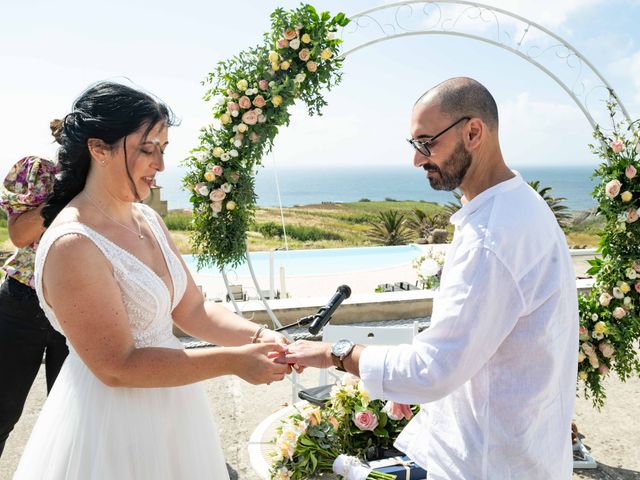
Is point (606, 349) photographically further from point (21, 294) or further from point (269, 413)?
point (21, 294)

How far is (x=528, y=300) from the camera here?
1.63 m

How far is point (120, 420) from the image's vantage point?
6.29ft

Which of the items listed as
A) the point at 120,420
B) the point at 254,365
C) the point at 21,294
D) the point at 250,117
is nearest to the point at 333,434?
the point at 254,365

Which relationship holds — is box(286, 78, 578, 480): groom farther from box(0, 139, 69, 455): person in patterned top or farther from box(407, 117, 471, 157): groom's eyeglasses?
box(0, 139, 69, 455): person in patterned top

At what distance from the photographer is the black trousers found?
9.50 feet

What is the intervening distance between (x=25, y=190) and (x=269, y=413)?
2.67 metres

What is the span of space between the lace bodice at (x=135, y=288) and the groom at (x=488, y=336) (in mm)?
674

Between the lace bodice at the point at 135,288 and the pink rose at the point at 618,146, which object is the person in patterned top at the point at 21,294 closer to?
the lace bodice at the point at 135,288

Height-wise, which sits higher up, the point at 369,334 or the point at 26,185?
the point at 26,185

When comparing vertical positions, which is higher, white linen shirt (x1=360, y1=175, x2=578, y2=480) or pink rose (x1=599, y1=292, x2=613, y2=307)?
white linen shirt (x1=360, y1=175, x2=578, y2=480)

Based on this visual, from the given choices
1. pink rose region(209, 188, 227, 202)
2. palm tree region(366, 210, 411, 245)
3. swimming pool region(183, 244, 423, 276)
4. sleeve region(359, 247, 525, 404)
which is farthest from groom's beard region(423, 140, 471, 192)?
palm tree region(366, 210, 411, 245)

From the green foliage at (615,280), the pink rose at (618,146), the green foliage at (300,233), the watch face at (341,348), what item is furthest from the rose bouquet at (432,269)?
the green foliage at (300,233)

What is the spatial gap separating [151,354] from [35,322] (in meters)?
1.49

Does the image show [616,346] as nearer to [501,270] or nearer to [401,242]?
[501,270]
